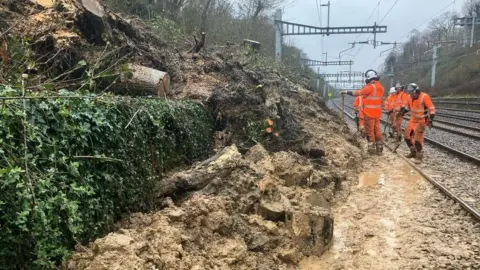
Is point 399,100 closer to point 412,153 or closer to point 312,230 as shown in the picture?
point 412,153

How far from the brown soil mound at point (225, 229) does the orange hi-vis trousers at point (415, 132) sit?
5.67m

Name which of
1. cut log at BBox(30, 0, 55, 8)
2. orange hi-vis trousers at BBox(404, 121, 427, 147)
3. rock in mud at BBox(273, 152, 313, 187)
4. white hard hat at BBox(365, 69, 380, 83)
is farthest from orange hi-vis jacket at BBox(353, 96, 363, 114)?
cut log at BBox(30, 0, 55, 8)

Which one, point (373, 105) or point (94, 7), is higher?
point (94, 7)

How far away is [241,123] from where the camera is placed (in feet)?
26.1

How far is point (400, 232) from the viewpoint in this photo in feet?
18.4

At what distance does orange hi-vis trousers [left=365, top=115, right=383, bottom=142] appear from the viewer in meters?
11.6

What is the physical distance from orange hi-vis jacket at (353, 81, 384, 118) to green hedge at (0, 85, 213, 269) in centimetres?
787

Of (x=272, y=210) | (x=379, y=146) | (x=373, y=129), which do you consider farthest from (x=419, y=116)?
(x=272, y=210)

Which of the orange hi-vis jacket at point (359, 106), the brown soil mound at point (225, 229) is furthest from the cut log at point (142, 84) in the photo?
the orange hi-vis jacket at point (359, 106)

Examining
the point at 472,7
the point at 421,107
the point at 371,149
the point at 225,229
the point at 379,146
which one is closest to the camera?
the point at 225,229

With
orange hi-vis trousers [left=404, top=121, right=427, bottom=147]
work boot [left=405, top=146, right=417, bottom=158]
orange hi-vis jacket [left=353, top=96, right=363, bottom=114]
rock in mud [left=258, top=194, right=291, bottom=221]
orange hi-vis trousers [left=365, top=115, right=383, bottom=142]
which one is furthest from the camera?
orange hi-vis jacket [left=353, top=96, right=363, bottom=114]

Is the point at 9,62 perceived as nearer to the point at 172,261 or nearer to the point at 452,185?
the point at 172,261

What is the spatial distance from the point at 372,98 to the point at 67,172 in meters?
9.66

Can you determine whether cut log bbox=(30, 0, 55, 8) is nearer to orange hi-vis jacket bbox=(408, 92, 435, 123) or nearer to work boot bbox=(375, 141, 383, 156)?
orange hi-vis jacket bbox=(408, 92, 435, 123)
